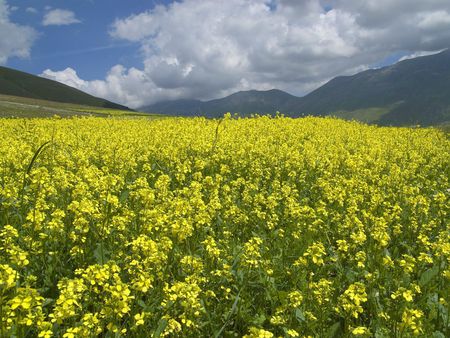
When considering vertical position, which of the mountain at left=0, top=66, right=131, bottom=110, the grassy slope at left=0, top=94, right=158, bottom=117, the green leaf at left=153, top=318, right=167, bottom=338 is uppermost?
the mountain at left=0, top=66, right=131, bottom=110

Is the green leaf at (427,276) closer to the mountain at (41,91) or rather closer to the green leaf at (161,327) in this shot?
the green leaf at (161,327)

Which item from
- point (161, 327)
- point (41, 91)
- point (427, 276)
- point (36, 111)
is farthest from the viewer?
point (41, 91)

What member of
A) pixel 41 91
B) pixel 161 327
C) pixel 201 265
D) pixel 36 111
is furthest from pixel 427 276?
pixel 41 91

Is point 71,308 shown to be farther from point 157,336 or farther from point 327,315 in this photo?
point 327,315

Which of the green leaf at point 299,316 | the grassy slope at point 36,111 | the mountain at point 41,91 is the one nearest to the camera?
the green leaf at point 299,316

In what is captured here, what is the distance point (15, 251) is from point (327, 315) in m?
3.63

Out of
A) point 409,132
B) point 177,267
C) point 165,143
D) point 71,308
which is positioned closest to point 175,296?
point 71,308

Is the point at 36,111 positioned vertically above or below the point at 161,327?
above

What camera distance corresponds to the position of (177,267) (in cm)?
535

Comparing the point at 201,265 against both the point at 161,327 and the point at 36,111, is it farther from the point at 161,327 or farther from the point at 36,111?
the point at 36,111

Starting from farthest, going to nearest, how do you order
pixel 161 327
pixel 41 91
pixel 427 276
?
pixel 41 91, pixel 427 276, pixel 161 327

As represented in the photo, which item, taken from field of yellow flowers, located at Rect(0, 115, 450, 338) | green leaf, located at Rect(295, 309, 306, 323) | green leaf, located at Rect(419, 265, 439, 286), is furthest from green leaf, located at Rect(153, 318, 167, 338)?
green leaf, located at Rect(419, 265, 439, 286)

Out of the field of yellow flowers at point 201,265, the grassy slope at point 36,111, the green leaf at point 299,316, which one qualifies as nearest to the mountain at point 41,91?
the grassy slope at point 36,111

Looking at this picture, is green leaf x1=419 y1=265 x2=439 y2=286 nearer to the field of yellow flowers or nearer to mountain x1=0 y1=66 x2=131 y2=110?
the field of yellow flowers
